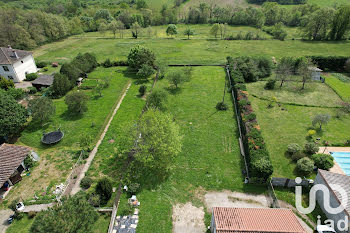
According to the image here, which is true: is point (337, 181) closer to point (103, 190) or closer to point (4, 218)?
point (103, 190)

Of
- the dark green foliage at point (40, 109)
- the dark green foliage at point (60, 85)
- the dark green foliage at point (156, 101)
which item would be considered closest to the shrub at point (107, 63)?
the dark green foliage at point (60, 85)

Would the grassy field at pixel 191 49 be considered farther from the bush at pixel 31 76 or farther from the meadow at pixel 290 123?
the meadow at pixel 290 123

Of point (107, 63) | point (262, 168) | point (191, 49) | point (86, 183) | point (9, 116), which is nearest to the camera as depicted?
point (262, 168)

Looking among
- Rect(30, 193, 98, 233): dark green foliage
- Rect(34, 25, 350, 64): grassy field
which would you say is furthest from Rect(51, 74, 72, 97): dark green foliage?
Rect(30, 193, 98, 233): dark green foliage

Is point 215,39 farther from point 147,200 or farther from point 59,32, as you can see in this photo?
point 147,200

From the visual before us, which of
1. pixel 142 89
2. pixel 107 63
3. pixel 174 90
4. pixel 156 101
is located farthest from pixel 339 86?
pixel 107 63

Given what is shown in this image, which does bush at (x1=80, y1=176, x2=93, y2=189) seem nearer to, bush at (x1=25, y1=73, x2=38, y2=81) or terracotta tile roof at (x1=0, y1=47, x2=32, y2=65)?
bush at (x1=25, y1=73, x2=38, y2=81)

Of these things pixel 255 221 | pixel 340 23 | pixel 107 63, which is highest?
pixel 340 23
